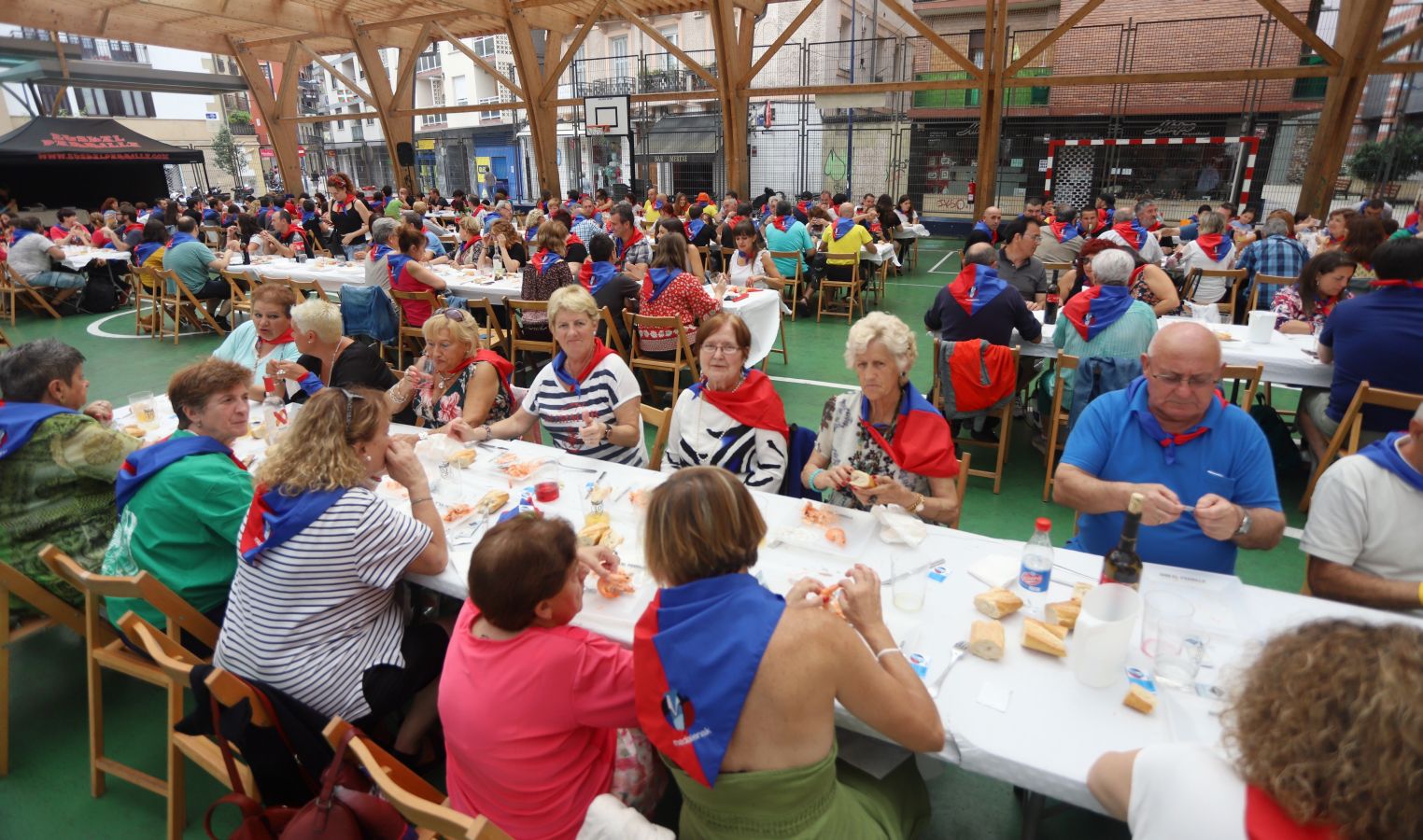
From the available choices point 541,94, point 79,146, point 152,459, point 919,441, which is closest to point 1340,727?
point 919,441

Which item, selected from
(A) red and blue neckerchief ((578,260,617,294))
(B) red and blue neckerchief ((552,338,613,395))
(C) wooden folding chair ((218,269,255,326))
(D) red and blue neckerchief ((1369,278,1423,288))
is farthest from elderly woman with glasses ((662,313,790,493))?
(C) wooden folding chair ((218,269,255,326))

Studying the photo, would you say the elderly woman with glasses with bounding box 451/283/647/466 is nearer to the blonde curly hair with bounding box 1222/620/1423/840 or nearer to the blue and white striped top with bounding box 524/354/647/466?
the blue and white striped top with bounding box 524/354/647/466

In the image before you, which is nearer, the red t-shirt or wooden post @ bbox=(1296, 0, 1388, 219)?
the red t-shirt

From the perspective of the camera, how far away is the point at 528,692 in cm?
155

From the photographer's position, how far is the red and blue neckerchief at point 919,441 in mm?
2709

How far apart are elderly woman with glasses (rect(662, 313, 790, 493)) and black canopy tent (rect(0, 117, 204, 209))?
2319 centimetres

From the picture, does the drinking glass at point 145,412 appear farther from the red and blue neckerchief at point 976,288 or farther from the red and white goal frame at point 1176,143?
the red and white goal frame at point 1176,143

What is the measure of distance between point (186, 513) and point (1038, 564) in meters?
2.72

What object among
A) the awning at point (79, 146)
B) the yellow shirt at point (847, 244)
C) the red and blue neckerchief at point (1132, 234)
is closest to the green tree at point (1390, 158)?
the red and blue neckerchief at point (1132, 234)

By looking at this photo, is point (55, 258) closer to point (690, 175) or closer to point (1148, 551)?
point (1148, 551)

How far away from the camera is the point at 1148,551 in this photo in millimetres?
2381

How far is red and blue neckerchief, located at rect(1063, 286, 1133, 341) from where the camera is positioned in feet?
14.0

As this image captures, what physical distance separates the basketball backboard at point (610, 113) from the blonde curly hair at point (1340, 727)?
1373 centimetres

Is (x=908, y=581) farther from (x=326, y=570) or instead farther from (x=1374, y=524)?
(x=326, y=570)
